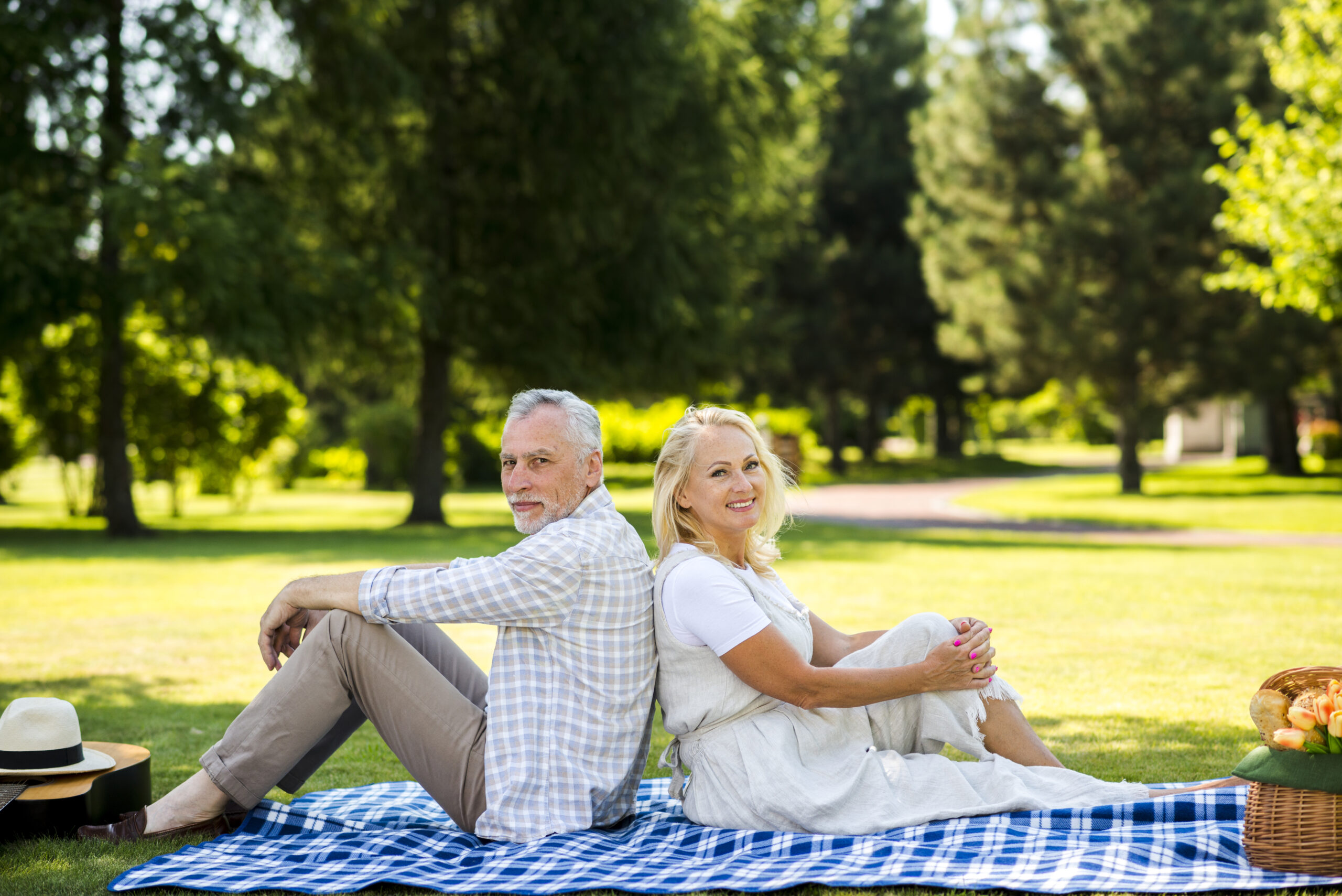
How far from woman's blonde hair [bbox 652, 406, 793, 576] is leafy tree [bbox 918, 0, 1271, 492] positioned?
25.2m

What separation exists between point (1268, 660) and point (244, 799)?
6513 mm

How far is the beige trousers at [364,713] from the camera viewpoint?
3717 millimetres

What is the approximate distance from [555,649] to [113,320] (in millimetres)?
15355

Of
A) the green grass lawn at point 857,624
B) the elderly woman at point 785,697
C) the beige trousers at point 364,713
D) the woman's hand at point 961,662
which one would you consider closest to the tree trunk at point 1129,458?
the green grass lawn at point 857,624

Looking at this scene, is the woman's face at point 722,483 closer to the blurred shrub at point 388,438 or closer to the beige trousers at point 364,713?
the beige trousers at point 364,713

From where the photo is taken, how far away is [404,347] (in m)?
19.6

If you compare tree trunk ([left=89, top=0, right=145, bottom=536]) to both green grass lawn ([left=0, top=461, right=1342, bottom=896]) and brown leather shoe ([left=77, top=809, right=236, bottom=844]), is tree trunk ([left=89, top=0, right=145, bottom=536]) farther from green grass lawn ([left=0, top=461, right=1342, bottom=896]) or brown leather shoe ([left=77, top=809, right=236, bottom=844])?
brown leather shoe ([left=77, top=809, right=236, bottom=844])

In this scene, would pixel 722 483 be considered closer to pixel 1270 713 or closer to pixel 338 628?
pixel 338 628

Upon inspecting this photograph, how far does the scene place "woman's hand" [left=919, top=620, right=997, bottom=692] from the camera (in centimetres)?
371

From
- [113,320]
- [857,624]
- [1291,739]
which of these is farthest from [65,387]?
[1291,739]

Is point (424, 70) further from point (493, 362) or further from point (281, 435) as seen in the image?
point (281, 435)

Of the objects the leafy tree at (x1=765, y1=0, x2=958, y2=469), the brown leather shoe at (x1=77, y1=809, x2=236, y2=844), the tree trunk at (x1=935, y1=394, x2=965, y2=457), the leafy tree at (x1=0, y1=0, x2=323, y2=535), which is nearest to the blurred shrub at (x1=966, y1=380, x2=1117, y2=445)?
the tree trunk at (x1=935, y1=394, x2=965, y2=457)

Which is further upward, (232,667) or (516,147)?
(516,147)

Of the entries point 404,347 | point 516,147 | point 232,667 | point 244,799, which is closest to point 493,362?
point 404,347
